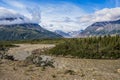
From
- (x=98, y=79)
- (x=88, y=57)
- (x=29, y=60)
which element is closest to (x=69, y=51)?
(x=88, y=57)

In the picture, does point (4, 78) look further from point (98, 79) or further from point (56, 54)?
point (56, 54)

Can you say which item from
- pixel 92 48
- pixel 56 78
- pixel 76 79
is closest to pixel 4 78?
pixel 56 78

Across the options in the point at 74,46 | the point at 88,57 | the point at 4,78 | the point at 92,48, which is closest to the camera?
the point at 4,78

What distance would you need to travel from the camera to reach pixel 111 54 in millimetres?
64438

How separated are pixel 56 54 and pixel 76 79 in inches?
1774

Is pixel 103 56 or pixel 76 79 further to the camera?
pixel 103 56

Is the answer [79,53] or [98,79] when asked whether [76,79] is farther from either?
[79,53]

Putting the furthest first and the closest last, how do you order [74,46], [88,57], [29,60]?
[74,46] → [88,57] → [29,60]

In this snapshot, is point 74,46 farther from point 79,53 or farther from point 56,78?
point 56,78

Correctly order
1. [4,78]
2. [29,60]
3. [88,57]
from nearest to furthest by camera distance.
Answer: [4,78] → [29,60] → [88,57]

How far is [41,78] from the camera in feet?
93.6

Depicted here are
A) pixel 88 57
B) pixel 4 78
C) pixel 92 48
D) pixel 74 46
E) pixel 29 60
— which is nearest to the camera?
pixel 4 78

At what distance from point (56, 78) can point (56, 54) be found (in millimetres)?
44411

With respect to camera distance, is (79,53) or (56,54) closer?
(79,53)
